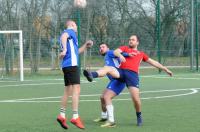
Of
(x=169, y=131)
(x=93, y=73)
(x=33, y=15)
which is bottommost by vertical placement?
(x=169, y=131)

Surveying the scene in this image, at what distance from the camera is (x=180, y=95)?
1444 cm

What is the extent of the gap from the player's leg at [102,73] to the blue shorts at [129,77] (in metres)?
0.11

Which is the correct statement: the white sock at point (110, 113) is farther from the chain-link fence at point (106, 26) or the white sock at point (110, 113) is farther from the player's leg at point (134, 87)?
the chain-link fence at point (106, 26)

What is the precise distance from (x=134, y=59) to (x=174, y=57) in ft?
60.0

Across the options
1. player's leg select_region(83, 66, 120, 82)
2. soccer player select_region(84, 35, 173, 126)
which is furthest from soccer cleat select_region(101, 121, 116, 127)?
player's leg select_region(83, 66, 120, 82)

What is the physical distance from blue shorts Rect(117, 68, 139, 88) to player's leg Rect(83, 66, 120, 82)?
0.37 ft

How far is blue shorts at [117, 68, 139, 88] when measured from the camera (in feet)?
30.6

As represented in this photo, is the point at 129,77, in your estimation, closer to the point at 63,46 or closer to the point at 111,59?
the point at 111,59

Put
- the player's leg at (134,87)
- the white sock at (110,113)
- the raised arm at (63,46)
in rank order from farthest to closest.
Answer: the player's leg at (134,87) → the white sock at (110,113) → the raised arm at (63,46)

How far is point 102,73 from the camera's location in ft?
29.6

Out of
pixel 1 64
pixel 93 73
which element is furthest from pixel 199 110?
pixel 1 64

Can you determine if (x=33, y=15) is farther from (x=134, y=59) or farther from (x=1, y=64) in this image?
(x=134, y=59)

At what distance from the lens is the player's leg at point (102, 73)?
351 inches

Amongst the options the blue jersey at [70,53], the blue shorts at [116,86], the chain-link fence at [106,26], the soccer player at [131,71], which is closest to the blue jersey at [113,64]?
the blue shorts at [116,86]
